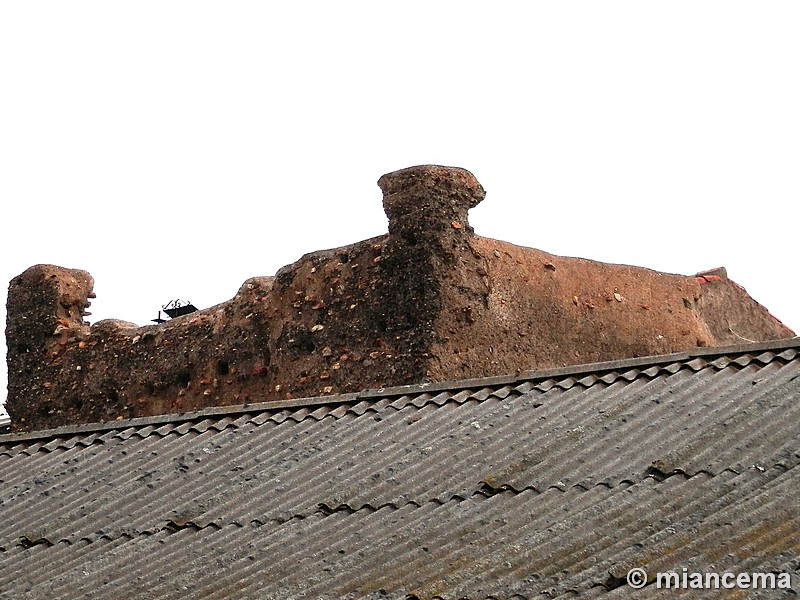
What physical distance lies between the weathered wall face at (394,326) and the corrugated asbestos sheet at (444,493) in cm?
247

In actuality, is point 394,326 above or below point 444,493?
above

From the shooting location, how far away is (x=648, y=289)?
11.6 meters

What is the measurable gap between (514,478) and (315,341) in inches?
183

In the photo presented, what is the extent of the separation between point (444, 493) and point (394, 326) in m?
4.04

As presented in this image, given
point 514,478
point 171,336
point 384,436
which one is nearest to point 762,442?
point 514,478

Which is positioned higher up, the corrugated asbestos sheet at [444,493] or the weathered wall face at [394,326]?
the weathered wall face at [394,326]

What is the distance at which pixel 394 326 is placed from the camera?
10.1 metres

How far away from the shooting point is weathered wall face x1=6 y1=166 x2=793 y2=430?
401 inches

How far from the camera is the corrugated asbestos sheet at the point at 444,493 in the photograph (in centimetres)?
518

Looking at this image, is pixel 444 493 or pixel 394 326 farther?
pixel 394 326

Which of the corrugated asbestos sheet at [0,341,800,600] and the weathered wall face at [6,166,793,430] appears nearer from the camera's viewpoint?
the corrugated asbestos sheet at [0,341,800,600]

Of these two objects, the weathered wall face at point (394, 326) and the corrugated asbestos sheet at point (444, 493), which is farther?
the weathered wall face at point (394, 326)

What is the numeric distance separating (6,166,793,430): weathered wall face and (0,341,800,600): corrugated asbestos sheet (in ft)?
8.11

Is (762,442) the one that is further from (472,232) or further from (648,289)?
(648,289)
